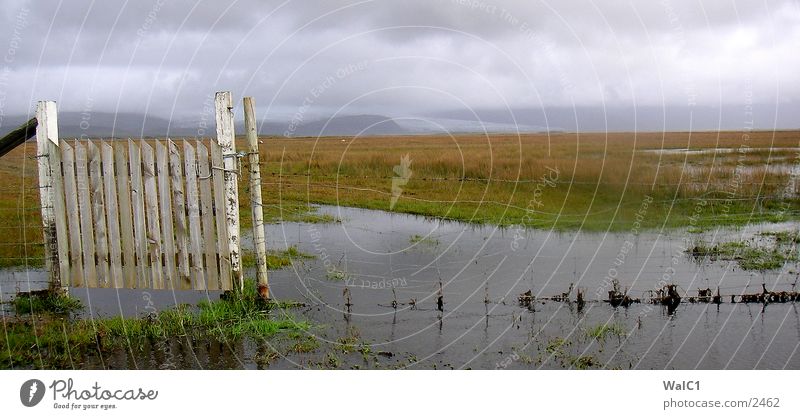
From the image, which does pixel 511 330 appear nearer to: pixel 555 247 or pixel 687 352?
pixel 687 352

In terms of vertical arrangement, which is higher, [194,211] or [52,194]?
[52,194]

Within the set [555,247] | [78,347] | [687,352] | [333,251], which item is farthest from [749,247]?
[78,347]

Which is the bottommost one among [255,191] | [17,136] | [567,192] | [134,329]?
[134,329]

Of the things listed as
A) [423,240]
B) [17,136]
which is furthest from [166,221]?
[423,240]

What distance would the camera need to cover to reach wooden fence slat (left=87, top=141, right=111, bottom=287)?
9375mm

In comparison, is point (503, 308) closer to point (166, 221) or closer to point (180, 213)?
point (180, 213)

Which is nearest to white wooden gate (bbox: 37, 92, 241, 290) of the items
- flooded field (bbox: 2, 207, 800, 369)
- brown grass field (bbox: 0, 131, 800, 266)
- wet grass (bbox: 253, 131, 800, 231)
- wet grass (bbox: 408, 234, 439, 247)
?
flooded field (bbox: 2, 207, 800, 369)

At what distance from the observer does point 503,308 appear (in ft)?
31.9

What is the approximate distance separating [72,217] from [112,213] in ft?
2.47

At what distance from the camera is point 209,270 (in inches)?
365

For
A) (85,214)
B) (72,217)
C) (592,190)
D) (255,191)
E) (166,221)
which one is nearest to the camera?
(166,221)

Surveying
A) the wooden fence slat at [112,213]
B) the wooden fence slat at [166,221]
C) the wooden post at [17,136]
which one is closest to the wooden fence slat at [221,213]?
the wooden fence slat at [166,221]
